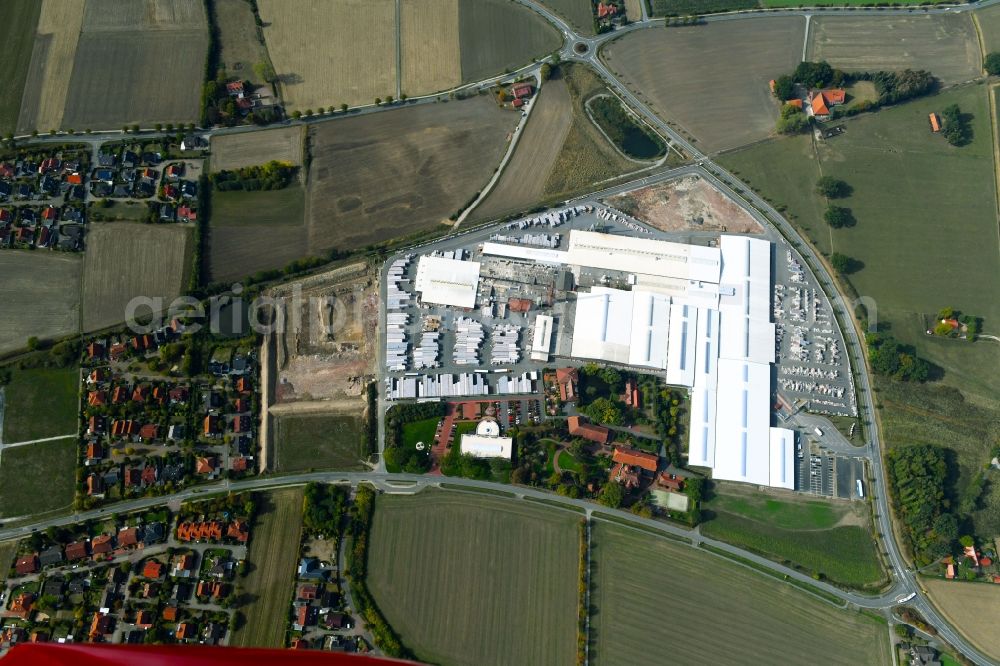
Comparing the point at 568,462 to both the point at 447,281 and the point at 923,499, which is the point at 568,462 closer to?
the point at 447,281

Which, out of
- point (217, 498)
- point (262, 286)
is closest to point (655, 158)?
point (262, 286)

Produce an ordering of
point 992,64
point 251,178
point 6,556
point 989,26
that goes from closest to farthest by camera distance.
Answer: point 6,556 < point 251,178 < point 992,64 < point 989,26

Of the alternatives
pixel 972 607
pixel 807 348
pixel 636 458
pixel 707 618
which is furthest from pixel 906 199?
pixel 707 618

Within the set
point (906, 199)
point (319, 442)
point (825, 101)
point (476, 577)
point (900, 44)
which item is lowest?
point (476, 577)

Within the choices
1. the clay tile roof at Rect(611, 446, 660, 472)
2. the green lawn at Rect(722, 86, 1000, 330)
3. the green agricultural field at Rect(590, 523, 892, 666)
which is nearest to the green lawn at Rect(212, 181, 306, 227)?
the clay tile roof at Rect(611, 446, 660, 472)

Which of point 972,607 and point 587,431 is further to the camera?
point 587,431
